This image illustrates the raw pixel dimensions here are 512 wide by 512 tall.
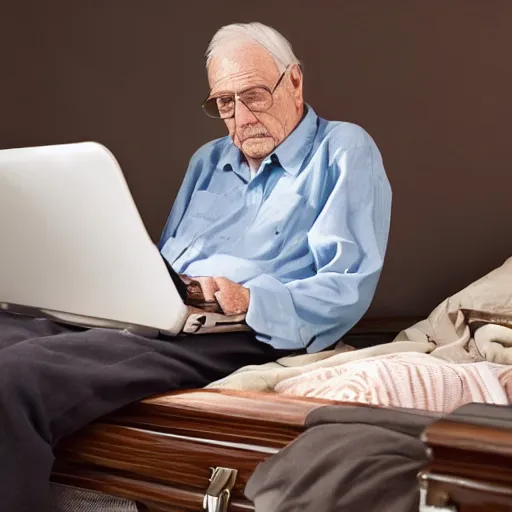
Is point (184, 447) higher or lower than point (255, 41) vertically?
lower

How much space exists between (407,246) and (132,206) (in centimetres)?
80

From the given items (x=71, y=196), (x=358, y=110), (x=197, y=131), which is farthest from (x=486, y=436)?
(x=197, y=131)

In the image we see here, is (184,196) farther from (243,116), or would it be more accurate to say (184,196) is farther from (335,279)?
(335,279)

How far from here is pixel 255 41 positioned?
2021mm

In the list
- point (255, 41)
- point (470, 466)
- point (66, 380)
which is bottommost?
point (66, 380)

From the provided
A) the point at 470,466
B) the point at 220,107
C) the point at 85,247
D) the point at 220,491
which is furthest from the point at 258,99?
the point at 470,466

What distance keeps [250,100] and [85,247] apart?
650 millimetres

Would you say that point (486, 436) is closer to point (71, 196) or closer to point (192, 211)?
point (71, 196)

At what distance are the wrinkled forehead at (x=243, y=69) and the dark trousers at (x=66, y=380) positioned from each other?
2.15 ft

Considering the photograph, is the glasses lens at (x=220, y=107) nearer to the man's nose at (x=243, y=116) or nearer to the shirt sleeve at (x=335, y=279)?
the man's nose at (x=243, y=116)

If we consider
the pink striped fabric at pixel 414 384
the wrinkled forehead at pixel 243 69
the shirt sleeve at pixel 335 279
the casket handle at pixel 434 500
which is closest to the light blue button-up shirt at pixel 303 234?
the shirt sleeve at pixel 335 279

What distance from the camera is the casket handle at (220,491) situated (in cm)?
133

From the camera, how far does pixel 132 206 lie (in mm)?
1477

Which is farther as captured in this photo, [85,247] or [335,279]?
[335,279]
